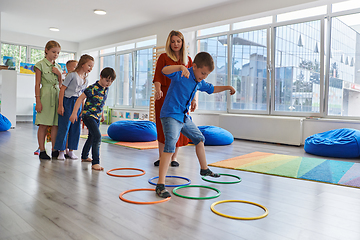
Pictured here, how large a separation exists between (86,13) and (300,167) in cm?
590

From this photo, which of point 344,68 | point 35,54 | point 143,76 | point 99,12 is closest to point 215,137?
point 344,68

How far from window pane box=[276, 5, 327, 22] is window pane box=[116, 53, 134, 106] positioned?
5.04m

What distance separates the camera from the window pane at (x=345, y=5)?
4.91 metres

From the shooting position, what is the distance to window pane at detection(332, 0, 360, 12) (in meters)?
4.91

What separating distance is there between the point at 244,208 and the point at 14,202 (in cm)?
146

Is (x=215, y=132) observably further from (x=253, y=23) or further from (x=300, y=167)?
(x=253, y=23)

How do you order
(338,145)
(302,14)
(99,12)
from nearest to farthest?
(338,145) < (302,14) < (99,12)

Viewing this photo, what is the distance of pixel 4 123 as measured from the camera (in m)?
6.15

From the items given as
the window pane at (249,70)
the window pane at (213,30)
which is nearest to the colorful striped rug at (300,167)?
the window pane at (249,70)

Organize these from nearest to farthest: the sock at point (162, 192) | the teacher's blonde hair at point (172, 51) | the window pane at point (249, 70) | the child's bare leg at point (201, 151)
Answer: the sock at point (162, 192), the child's bare leg at point (201, 151), the teacher's blonde hair at point (172, 51), the window pane at point (249, 70)

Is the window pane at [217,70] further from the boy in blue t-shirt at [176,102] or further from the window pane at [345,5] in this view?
the boy in blue t-shirt at [176,102]

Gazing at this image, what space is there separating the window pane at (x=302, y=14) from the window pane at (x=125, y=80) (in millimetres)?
5039

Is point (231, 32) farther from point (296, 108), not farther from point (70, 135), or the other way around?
point (70, 135)

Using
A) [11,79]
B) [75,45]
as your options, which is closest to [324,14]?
[11,79]
